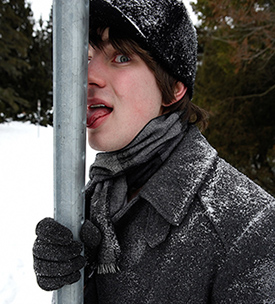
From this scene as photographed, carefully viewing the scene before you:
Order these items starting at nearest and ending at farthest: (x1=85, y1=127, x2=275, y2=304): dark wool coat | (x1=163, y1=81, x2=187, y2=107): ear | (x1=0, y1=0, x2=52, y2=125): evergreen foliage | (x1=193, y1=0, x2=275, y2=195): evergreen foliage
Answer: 1. (x1=85, y1=127, x2=275, y2=304): dark wool coat
2. (x1=163, y1=81, x2=187, y2=107): ear
3. (x1=193, y1=0, x2=275, y2=195): evergreen foliage
4. (x1=0, y1=0, x2=52, y2=125): evergreen foliage

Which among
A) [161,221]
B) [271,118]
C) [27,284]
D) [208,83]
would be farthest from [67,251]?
[208,83]

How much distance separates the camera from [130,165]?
1.19m

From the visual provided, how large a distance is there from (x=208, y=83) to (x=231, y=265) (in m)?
8.56

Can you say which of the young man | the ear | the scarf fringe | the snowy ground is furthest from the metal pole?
the snowy ground

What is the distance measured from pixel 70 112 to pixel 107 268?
27.9 inches

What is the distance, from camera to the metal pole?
0.69 metres

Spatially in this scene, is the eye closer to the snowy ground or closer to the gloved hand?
the gloved hand

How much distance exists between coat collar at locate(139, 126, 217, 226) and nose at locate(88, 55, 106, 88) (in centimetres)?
46

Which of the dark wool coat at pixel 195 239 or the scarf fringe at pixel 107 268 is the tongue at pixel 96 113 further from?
the scarf fringe at pixel 107 268

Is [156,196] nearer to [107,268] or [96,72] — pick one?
[107,268]

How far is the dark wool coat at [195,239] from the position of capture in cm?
94

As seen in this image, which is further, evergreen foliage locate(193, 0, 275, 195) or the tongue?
evergreen foliage locate(193, 0, 275, 195)

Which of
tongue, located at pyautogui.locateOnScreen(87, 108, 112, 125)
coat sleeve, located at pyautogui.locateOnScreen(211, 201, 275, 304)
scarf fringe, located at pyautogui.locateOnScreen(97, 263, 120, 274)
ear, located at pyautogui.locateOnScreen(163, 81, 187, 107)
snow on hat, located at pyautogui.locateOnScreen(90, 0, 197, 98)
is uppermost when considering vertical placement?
snow on hat, located at pyautogui.locateOnScreen(90, 0, 197, 98)

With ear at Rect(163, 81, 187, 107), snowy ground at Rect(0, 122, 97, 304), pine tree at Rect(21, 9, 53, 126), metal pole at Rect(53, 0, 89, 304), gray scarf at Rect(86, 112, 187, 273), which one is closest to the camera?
metal pole at Rect(53, 0, 89, 304)
